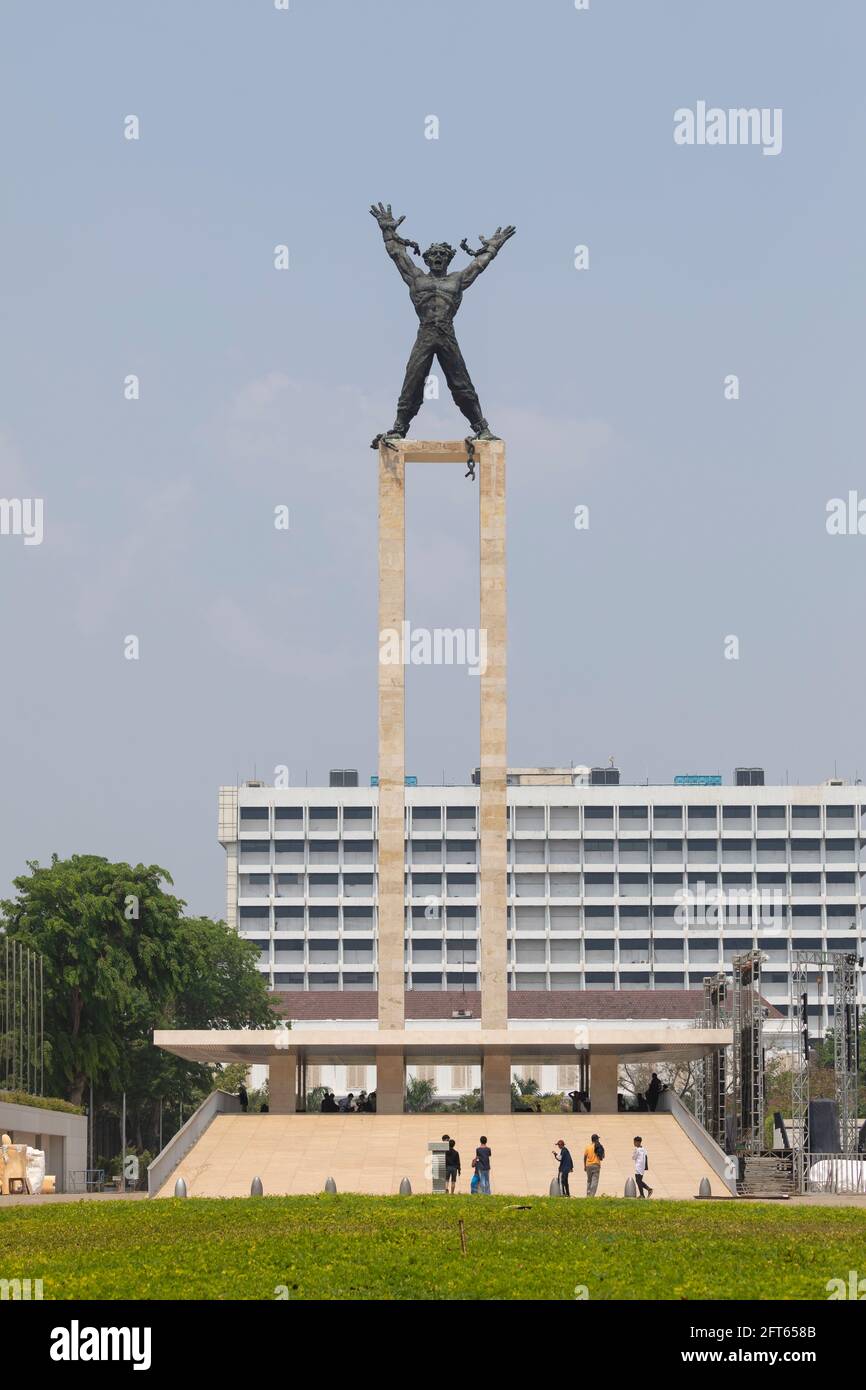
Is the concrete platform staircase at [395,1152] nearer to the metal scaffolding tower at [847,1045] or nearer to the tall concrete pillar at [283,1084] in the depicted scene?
the tall concrete pillar at [283,1084]

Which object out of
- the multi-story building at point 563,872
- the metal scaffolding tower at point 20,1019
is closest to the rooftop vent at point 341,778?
the multi-story building at point 563,872

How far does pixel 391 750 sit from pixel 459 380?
8945 millimetres

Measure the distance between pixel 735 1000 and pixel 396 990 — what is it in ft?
25.1

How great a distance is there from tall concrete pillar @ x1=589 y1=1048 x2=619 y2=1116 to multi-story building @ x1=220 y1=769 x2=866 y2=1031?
95666 millimetres

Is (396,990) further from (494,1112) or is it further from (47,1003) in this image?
(47,1003)

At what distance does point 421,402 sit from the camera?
159 feet

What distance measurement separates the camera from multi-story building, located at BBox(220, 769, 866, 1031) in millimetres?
141375

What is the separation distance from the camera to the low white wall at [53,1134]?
153 ft

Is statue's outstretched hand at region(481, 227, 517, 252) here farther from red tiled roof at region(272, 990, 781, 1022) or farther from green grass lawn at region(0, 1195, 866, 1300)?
red tiled roof at region(272, 990, 781, 1022)

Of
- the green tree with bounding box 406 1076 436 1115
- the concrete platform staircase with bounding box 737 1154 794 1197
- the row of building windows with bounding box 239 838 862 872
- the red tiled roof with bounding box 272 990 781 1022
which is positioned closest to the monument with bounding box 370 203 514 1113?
the concrete platform staircase with bounding box 737 1154 794 1197

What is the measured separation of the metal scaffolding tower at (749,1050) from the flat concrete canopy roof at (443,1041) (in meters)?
0.59


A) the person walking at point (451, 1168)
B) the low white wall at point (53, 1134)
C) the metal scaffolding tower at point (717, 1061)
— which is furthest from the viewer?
the metal scaffolding tower at point (717, 1061)

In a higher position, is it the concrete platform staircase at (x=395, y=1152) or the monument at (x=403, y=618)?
the monument at (x=403, y=618)
